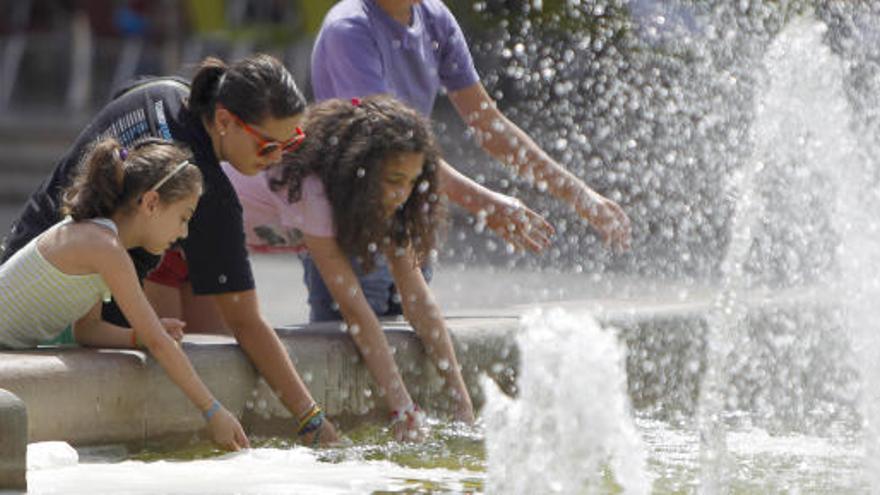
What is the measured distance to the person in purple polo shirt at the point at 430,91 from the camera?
5.17m

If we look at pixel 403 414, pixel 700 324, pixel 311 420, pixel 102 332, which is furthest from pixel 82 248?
pixel 700 324

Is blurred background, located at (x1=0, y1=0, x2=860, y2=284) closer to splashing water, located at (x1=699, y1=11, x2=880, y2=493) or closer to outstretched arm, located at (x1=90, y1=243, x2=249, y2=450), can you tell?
splashing water, located at (x1=699, y1=11, x2=880, y2=493)

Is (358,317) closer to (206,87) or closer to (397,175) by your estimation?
(397,175)

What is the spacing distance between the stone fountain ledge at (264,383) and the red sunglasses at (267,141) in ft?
1.61

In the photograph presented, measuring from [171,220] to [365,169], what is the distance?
24.5 inches

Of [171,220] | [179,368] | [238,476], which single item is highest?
[171,220]

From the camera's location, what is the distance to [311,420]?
187 inches

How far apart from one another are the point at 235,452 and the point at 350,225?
71 cm

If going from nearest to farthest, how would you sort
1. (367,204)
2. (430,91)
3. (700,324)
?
(367,204), (430,91), (700,324)

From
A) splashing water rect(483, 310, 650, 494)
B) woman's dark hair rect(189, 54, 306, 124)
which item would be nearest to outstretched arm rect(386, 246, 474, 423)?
woman's dark hair rect(189, 54, 306, 124)

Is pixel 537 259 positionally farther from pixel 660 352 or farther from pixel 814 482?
pixel 814 482

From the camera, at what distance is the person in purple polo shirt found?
5172 millimetres

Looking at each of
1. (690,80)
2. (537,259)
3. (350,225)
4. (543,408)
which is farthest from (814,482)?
(537,259)

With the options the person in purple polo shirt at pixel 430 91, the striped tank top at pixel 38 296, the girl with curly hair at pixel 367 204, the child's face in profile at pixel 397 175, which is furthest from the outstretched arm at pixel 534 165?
the striped tank top at pixel 38 296
